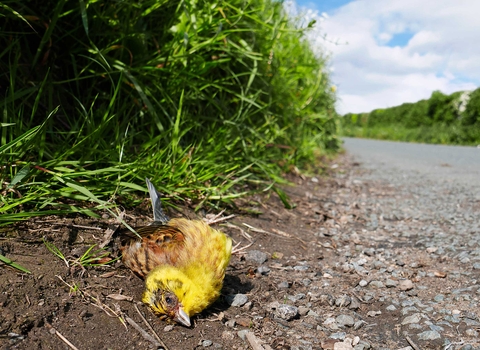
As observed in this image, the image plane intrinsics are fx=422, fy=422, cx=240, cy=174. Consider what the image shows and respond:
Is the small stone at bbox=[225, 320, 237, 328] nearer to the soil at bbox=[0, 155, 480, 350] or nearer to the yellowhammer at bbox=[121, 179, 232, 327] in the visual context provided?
the soil at bbox=[0, 155, 480, 350]

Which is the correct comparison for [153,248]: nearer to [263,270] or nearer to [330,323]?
[263,270]

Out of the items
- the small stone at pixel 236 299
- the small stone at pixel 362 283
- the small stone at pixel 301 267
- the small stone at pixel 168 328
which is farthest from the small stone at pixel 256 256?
the small stone at pixel 168 328

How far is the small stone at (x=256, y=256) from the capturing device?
228cm

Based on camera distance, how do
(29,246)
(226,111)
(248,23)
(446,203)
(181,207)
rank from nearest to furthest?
1. (29,246)
2. (181,207)
3. (226,111)
4. (248,23)
5. (446,203)

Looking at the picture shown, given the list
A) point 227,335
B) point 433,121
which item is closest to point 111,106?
point 227,335

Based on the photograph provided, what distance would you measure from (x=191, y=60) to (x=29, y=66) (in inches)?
40.8

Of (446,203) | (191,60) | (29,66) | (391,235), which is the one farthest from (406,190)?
(29,66)

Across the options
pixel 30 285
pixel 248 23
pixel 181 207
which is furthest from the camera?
pixel 248 23

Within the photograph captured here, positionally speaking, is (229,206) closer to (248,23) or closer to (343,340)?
(343,340)

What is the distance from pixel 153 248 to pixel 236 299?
43 cm

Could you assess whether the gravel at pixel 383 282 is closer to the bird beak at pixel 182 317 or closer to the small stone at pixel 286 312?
the small stone at pixel 286 312

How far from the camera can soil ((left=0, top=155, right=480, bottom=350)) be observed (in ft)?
4.97

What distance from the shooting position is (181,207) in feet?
8.13

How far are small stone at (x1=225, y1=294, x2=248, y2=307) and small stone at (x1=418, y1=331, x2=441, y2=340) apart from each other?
720mm
